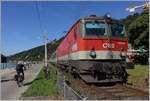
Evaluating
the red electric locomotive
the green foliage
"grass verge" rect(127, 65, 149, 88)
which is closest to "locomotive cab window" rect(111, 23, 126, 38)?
the red electric locomotive

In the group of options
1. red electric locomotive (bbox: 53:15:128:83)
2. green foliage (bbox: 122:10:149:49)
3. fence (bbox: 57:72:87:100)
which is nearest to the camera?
fence (bbox: 57:72:87:100)

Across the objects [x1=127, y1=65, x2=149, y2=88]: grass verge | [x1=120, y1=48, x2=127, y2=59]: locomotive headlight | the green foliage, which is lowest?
[x1=127, y1=65, x2=149, y2=88]: grass verge

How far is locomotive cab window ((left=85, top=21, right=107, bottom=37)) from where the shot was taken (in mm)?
18203

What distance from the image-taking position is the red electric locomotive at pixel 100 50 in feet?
58.9

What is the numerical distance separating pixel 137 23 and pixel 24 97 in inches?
1937

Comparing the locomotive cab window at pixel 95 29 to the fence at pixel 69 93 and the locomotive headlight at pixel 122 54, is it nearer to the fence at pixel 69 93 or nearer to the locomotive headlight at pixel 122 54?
the locomotive headlight at pixel 122 54

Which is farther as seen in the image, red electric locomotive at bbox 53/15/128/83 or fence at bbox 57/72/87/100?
red electric locomotive at bbox 53/15/128/83

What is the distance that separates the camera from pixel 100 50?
18.2m

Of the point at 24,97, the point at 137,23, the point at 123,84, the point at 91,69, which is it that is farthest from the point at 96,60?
the point at 137,23

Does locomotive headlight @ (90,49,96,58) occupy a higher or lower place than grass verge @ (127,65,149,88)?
higher

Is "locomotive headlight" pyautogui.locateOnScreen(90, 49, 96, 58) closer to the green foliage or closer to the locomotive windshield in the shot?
the locomotive windshield

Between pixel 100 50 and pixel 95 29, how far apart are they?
1.10 metres

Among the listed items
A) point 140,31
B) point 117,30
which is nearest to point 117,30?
point 117,30

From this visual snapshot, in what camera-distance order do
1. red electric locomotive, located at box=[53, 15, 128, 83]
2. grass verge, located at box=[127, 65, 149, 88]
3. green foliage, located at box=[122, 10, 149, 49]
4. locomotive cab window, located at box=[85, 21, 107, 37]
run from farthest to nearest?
green foliage, located at box=[122, 10, 149, 49] → grass verge, located at box=[127, 65, 149, 88] → locomotive cab window, located at box=[85, 21, 107, 37] → red electric locomotive, located at box=[53, 15, 128, 83]
